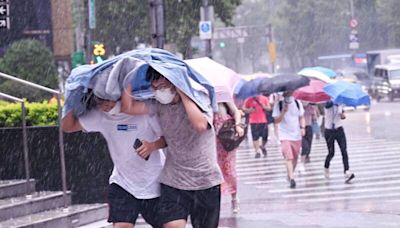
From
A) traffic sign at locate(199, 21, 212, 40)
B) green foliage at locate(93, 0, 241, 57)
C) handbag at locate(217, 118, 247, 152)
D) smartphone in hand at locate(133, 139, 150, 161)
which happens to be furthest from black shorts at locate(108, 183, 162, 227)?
green foliage at locate(93, 0, 241, 57)

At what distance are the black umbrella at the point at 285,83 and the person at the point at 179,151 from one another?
9.42 m

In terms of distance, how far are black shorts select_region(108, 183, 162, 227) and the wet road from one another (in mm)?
4184

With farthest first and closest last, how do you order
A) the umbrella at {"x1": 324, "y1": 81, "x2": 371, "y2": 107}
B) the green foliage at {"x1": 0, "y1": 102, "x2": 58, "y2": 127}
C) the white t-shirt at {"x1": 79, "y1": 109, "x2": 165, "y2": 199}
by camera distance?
1. the umbrella at {"x1": 324, "y1": 81, "x2": 371, "y2": 107}
2. the green foliage at {"x1": 0, "y1": 102, "x2": 58, "y2": 127}
3. the white t-shirt at {"x1": 79, "y1": 109, "x2": 165, "y2": 199}

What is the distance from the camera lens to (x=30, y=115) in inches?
467

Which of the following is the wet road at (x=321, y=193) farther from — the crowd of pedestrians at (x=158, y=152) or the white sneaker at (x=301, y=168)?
the crowd of pedestrians at (x=158, y=152)

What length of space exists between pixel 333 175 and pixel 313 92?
1761 millimetres

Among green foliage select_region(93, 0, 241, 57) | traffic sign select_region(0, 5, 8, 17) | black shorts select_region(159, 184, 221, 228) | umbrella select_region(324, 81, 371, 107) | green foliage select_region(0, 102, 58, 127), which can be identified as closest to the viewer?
black shorts select_region(159, 184, 221, 228)

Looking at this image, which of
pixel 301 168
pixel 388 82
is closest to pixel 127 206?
pixel 301 168

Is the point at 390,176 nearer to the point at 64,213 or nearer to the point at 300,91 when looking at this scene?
the point at 300,91

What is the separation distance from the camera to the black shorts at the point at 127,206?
676cm

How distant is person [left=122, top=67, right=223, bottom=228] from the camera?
21.8ft

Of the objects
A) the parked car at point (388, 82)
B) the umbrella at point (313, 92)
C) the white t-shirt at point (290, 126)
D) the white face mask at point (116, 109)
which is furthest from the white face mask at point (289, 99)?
the parked car at point (388, 82)

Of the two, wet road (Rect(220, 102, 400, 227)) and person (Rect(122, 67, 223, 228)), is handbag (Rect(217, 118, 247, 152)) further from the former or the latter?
person (Rect(122, 67, 223, 228))

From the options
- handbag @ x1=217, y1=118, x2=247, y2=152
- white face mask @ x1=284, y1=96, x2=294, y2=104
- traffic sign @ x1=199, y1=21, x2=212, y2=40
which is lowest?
handbag @ x1=217, y1=118, x2=247, y2=152
